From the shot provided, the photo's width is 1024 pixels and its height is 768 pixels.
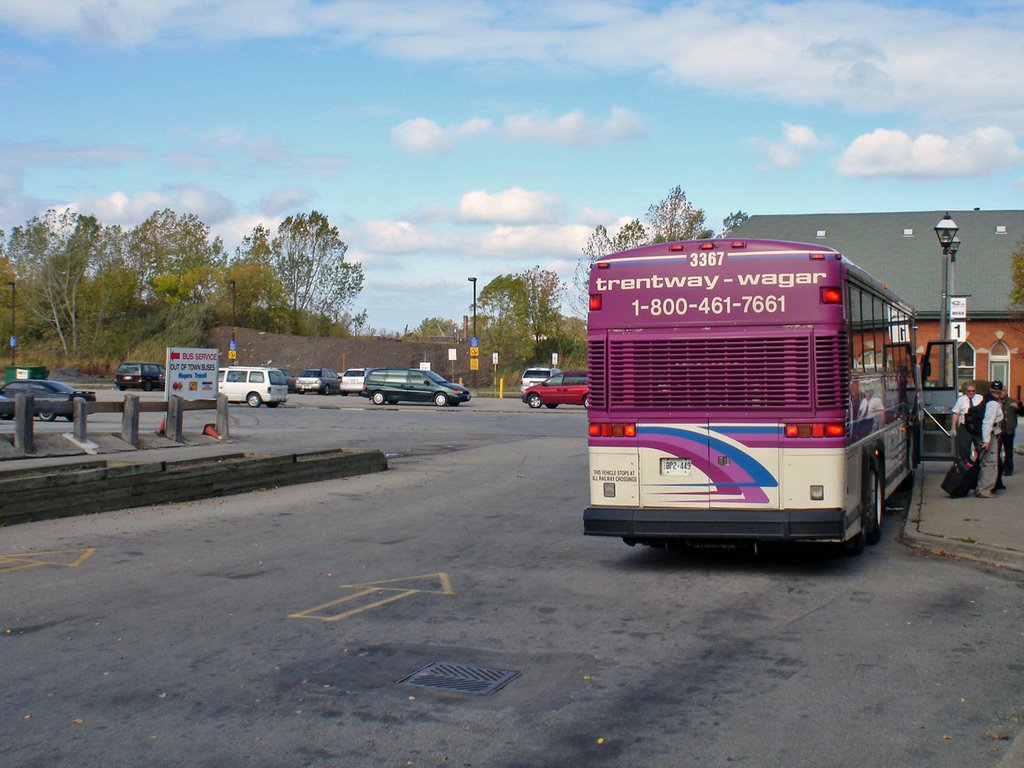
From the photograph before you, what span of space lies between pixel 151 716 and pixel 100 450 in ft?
60.3

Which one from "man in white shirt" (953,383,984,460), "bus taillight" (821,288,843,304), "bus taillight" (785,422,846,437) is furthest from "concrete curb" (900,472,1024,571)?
"bus taillight" (821,288,843,304)

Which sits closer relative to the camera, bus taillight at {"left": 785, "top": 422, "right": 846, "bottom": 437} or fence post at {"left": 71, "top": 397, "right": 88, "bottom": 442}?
bus taillight at {"left": 785, "top": 422, "right": 846, "bottom": 437}

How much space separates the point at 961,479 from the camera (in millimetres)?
15500

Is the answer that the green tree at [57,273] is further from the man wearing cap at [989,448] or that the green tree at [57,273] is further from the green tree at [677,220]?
the man wearing cap at [989,448]

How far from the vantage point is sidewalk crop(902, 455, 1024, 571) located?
36.3 ft

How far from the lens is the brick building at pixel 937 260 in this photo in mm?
60719

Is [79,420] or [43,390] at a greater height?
[43,390]

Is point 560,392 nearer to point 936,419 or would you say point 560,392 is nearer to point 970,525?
point 936,419

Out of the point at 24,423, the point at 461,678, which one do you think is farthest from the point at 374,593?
the point at 24,423

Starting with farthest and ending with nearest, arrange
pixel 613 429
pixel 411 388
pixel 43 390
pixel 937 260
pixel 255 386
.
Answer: pixel 937 260 → pixel 411 388 → pixel 255 386 → pixel 43 390 → pixel 613 429

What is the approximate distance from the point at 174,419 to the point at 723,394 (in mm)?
18144

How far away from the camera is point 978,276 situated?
62.7 metres

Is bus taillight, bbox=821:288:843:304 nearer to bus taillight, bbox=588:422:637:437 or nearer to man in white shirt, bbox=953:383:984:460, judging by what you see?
bus taillight, bbox=588:422:637:437

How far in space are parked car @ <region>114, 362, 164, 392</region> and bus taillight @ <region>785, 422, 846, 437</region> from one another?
56.3m
